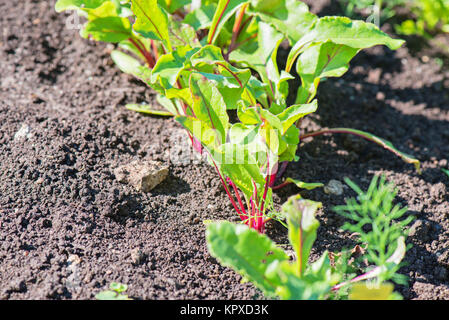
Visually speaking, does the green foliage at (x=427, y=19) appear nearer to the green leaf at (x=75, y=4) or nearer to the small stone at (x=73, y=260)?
the green leaf at (x=75, y=4)

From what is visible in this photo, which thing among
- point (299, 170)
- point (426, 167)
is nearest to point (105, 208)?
point (299, 170)

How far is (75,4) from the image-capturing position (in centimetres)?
219

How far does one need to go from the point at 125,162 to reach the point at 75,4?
0.73m

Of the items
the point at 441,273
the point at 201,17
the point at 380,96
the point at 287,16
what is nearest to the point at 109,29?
the point at 201,17

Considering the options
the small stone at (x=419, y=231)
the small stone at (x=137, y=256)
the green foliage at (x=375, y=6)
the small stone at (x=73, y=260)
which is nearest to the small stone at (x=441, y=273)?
the small stone at (x=419, y=231)

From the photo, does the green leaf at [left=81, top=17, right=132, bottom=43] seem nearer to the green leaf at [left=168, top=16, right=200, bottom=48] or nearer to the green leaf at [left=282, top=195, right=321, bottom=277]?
the green leaf at [left=168, top=16, right=200, bottom=48]

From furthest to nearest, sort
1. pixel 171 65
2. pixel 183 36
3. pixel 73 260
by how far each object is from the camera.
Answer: pixel 183 36, pixel 171 65, pixel 73 260

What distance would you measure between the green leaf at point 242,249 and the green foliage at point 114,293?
38cm

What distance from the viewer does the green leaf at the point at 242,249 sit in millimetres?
1430

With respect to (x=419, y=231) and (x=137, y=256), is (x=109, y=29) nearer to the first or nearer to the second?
(x=137, y=256)

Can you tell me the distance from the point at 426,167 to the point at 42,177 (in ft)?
5.73

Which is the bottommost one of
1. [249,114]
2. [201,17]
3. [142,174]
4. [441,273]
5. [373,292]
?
[441,273]

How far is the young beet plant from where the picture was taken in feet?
6.11

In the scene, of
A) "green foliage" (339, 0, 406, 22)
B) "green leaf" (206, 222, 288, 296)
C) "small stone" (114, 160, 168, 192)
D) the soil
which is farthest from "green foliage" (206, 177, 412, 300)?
"green foliage" (339, 0, 406, 22)
